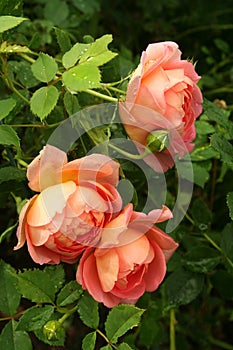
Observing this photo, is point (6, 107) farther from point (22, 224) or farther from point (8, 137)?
point (22, 224)

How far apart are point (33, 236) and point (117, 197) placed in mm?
102

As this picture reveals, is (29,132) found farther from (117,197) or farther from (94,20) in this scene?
(94,20)

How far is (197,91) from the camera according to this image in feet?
2.92

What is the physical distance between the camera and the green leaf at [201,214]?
1177 mm

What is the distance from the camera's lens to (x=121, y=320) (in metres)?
0.84

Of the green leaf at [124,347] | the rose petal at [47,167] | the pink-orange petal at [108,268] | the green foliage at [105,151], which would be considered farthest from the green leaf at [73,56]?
the green leaf at [124,347]

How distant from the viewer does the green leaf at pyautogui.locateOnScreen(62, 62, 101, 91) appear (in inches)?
31.2

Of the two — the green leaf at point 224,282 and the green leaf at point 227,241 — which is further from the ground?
the green leaf at point 227,241

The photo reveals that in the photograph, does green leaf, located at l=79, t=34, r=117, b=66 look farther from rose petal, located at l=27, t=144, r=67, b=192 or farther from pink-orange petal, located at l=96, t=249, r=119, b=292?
pink-orange petal, located at l=96, t=249, r=119, b=292

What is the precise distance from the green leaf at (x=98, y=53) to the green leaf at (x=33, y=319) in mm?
306

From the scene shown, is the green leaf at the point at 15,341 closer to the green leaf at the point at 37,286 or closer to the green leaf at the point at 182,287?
the green leaf at the point at 37,286

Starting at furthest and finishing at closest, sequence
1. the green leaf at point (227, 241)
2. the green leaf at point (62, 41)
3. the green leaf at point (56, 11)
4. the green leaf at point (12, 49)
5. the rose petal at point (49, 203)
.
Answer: the green leaf at point (56, 11) < the green leaf at point (227, 241) < the green leaf at point (62, 41) < the green leaf at point (12, 49) < the rose petal at point (49, 203)

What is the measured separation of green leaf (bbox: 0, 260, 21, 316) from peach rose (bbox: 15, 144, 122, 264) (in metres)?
0.15

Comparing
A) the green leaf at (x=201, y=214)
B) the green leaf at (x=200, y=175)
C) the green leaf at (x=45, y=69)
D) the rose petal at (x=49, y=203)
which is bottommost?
the green leaf at (x=201, y=214)
